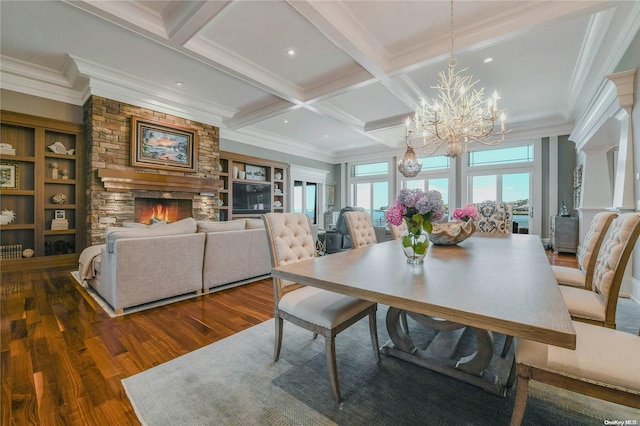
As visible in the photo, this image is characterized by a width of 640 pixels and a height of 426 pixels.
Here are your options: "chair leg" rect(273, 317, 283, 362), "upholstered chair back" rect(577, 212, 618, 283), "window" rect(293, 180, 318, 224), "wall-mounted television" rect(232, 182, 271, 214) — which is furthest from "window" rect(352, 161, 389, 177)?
"chair leg" rect(273, 317, 283, 362)

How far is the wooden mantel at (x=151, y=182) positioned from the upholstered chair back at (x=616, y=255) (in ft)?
18.2

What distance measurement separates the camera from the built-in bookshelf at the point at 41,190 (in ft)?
13.1

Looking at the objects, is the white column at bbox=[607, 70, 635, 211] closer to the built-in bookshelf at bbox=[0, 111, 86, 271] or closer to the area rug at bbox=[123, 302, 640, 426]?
the area rug at bbox=[123, 302, 640, 426]

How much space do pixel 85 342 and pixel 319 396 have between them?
6.00 feet

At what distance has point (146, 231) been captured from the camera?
8.79ft

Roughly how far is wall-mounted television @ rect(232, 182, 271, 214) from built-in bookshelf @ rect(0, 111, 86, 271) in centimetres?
289

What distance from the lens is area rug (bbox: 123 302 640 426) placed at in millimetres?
1291

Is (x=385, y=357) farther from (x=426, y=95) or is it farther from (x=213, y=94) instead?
(x=213, y=94)

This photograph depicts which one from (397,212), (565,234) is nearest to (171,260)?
(397,212)

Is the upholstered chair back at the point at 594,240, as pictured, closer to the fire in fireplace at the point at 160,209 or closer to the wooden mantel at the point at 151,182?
the wooden mantel at the point at 151,182

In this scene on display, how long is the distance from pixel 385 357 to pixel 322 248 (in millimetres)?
3445

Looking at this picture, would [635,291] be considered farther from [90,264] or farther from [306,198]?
[306,198]

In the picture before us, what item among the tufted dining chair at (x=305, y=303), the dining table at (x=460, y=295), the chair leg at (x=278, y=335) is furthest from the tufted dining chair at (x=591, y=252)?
the chair leg at (x=278, y=335)

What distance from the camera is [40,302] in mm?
2773
